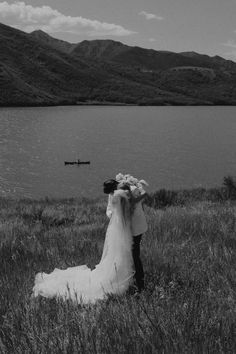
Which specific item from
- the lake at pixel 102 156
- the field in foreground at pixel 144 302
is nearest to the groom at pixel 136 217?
the field in foreground at pixel 144 302

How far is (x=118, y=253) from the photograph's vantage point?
5344 mm

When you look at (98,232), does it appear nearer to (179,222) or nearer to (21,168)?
(179,222)

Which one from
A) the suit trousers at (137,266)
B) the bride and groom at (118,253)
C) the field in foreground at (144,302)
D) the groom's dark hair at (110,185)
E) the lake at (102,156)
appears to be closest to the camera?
the field in foreground at (144,302)

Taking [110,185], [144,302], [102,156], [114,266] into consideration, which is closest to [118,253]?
[114,266]

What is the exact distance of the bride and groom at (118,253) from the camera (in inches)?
206

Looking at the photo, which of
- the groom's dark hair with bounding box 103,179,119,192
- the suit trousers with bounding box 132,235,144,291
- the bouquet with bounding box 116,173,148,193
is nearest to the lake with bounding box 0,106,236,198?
the bouquet with bounding box 116,173,148,193

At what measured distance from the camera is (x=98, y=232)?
8.88m

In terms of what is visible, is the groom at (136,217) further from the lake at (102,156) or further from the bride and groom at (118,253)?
the lake at (102,156)

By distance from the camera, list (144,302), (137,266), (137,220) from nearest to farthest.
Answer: (144,302) < (137,266) < (137,220)

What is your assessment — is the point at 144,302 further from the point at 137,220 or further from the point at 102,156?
the point at 102,156

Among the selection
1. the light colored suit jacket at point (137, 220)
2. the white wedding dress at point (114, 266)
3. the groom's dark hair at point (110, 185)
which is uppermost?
the groom's dark hair at point (110, 185)

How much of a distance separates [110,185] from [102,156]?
6100 cm

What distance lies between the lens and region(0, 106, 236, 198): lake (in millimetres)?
47375

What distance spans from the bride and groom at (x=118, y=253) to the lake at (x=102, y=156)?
36.1 metres
